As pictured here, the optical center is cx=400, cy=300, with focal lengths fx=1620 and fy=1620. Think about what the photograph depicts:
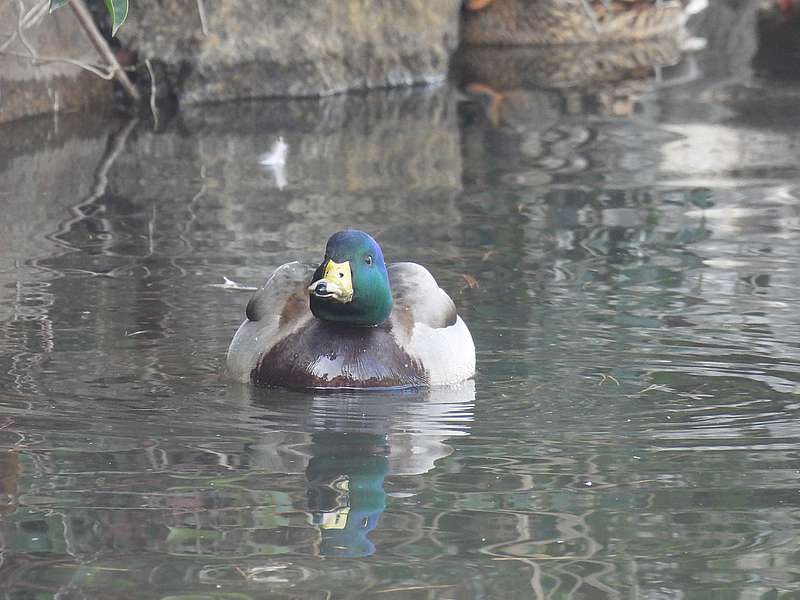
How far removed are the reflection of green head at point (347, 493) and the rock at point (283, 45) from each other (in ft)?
28.7

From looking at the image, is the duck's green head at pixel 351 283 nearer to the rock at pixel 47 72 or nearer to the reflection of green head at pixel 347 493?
the reflection of green head at pixel 347 493

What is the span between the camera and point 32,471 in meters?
5.02

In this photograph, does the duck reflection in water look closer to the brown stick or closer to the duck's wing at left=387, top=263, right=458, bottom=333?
the duck's wing at left=387, top=263, right=458, bottom=333

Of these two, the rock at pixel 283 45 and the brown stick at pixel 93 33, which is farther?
the rock at pixel 283 45

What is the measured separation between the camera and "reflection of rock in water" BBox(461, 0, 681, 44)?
684 inches

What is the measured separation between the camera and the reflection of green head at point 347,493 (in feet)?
14.6

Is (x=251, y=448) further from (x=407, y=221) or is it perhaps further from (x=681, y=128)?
(x=681, y=128)

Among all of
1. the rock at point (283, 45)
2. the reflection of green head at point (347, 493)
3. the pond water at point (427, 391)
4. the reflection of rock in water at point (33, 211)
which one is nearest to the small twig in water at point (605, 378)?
the pond water at point (427, 391)

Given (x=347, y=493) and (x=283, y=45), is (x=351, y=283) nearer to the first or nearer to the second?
(x=347, y=493)

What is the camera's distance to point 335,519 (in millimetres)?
4629

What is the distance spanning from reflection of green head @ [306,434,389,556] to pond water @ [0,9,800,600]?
0.6 inches

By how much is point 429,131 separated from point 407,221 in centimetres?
359

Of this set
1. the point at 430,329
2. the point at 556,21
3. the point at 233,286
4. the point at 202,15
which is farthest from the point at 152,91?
the point at 430,329

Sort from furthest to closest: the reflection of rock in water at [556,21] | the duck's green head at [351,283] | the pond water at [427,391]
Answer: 1. the reflection of rock in water at [556,21]
2. the duck's green head at [351,283]
3. the pond water at [427,391]
